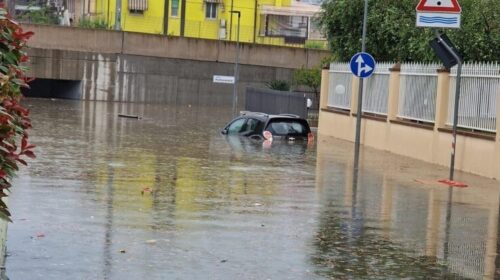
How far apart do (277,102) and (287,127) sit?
21.3 metres

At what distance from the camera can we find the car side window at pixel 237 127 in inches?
1201

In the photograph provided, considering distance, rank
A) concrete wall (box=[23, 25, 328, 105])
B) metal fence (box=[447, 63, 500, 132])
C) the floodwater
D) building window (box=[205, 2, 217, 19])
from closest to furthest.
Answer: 1. the floodwater
2. metal fence (box=[447, 63, 500, 132])
3. concrete wall (box=[23, 25, 328, 105])
4. building window (box=[205, 2, 217, 19])

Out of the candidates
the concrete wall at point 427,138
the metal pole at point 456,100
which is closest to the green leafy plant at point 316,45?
the concrete wall at point 427,138

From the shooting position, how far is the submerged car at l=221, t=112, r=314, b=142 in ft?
94.5

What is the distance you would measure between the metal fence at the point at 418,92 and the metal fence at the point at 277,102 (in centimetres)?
2059

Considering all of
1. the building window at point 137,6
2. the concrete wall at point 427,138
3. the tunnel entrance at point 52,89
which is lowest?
the tunnel entrance at point 52,89

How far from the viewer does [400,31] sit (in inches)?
1298

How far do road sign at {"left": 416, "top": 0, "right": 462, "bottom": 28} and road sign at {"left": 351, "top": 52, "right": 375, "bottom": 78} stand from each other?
5298 millimetres

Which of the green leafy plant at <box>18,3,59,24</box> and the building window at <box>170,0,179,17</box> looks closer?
the green leafy plant at <box>18,3,59,24</box>

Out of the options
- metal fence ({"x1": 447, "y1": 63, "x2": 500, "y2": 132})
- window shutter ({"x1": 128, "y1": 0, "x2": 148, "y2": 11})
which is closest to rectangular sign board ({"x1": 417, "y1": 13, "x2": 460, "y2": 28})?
metal fence ({"x1": 447, "y1": 63, "x2": 500, "y2": 132})

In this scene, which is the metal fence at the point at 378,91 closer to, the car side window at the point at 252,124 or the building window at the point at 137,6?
the car side window at the point at 252,124

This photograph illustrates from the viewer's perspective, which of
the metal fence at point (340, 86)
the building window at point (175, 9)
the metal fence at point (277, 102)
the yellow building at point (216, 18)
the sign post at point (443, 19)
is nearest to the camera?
the sign post at point (443, 19)

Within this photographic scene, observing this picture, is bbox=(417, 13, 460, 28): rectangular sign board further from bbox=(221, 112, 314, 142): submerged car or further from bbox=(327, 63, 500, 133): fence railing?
bbox=(221, 112, 314, 142): submerged car

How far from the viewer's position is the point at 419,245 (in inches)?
444
